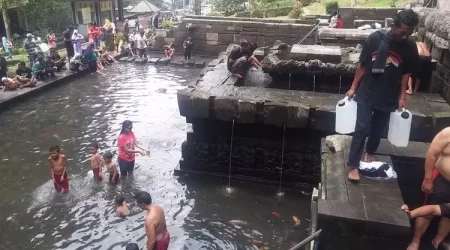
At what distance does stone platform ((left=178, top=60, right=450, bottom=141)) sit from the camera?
6.57 metres

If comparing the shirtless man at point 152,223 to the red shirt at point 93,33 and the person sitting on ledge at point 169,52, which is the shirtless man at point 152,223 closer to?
the person sitting on ledge at point 169,52

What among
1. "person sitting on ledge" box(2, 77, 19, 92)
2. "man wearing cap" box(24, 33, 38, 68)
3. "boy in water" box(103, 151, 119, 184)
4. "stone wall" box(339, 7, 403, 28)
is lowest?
"boy in water" box(103, 151, 119, 184)

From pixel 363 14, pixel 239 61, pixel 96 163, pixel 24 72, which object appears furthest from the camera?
pixel 363 14

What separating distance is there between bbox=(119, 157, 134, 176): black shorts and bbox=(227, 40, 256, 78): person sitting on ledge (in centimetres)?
337

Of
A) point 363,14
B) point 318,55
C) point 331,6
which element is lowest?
point 318,55

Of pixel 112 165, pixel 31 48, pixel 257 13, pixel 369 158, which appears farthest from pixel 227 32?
pixel 369 158

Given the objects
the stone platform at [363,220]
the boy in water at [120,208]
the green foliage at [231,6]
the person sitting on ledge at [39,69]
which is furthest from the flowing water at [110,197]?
the green foliage at [231,6]

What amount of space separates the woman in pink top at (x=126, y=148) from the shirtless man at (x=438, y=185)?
17.5ft

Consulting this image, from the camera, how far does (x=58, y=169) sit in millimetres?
7438

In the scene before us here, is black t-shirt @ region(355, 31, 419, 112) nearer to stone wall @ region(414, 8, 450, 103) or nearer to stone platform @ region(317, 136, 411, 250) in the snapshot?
stone platform @ region(317, 136, 411, 250)

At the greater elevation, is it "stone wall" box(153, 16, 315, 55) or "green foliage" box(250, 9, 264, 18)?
"green foliage" box(250, 9, 264, 18)

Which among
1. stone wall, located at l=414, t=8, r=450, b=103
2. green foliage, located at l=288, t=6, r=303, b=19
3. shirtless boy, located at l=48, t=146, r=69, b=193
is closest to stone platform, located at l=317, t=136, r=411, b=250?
stone wall, located at l=414, t=8, r=450, b=103

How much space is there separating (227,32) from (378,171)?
1584cm

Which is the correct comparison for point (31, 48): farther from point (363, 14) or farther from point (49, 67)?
point (363, 14)
